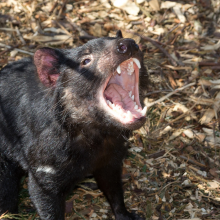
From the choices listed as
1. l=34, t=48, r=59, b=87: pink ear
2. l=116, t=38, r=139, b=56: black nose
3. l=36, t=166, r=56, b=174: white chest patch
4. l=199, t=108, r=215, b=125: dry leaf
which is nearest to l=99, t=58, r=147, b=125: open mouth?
l=116, t=38, r=139, b=56: black nose

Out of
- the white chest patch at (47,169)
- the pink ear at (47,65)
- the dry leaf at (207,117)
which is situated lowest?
the dry leaf at (207,117)

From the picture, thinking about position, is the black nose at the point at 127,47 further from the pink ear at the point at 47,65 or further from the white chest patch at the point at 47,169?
the white chest patch at the point at 47,169

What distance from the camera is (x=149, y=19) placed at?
5414mm

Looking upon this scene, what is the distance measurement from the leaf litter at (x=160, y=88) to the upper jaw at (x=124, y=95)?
30.3 inches

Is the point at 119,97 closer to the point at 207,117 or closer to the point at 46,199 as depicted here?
the point at 46,199

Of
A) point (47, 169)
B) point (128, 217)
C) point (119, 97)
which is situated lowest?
point (128, 217)

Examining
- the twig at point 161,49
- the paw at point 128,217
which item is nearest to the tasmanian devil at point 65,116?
the paw at point 128,217

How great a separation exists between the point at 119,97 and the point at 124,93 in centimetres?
5

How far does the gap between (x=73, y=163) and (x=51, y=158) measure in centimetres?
18

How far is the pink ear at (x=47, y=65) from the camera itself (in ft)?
9.53

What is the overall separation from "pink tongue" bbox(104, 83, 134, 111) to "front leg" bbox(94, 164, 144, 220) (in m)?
0.71

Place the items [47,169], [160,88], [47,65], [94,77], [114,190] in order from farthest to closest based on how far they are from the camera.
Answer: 1. [160,88]
2. [114,190]
3. [47,169]
4. [47,65]
5. [94,77]

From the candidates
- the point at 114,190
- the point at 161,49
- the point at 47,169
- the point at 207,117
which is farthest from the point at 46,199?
the point at 161,49

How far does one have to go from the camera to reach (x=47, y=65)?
9.68 ft
